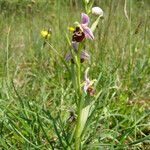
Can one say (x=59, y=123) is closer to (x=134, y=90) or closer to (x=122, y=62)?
(x=134, y=90)

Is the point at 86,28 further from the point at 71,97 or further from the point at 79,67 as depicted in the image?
the point at 71,97

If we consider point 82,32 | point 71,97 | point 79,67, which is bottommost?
point 71,97

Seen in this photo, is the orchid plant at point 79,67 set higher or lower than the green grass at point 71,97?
higher

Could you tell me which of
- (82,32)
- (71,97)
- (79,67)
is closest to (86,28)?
(82,32)

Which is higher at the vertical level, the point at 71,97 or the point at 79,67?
the point at 79,67

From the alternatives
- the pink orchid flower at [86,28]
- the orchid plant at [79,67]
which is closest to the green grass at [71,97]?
the orchid plant at [79,67]

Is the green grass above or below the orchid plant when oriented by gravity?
below

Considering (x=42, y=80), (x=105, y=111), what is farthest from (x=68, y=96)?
(x=105, y=111)

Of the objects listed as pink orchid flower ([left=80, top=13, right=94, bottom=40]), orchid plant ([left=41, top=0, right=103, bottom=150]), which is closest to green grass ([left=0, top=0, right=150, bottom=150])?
orchid plant ([left=41, top=0, right=103, bottom=150])

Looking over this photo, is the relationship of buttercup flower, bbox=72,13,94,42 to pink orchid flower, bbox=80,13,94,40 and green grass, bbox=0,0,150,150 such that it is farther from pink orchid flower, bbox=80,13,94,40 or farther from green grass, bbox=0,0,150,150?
green grass, bbox=0,0,150,150

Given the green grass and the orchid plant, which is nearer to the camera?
the orchid plant

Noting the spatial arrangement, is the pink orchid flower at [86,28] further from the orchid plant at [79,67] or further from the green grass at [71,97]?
the green grass at [71,97]
